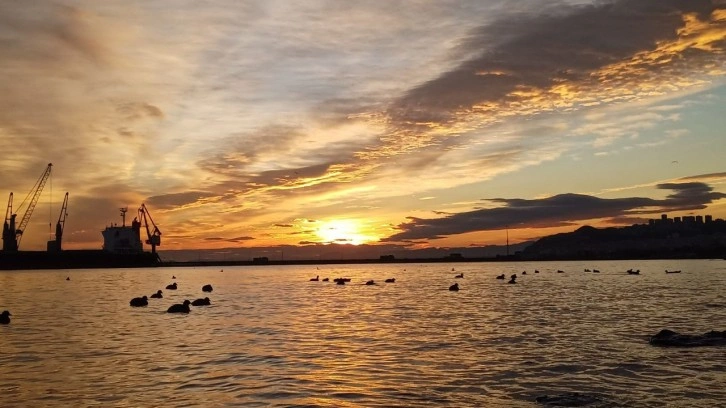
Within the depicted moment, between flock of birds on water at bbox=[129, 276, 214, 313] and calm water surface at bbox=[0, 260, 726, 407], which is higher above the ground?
flock of birds on water at bbox=[129, 276, 214, 313]

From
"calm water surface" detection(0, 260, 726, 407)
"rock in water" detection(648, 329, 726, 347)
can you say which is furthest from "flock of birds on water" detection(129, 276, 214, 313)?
"rock in water" detection(648, 329, 726, 347)

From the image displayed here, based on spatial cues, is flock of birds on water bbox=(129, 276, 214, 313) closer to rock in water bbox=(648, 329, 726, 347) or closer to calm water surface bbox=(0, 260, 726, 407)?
calm water surface bbox=(0, 260, 726, 407)

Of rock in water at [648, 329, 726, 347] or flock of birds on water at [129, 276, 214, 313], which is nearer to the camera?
rock in water at [648, 329, 726, 347]

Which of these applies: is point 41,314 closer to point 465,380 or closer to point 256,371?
point 256,371

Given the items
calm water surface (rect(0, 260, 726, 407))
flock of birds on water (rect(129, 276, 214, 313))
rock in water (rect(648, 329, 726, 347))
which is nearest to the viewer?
Answer: calm water surface (rect(0, 260, 726, 407))

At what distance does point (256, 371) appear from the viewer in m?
26.6

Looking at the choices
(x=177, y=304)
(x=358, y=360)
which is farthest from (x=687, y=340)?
(x=177, y=304)

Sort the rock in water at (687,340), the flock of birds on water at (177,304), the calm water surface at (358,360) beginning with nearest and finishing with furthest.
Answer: the calm water surface at (358,360) < the rock in water at (687,340) < the flock of birds on water at (177,304)

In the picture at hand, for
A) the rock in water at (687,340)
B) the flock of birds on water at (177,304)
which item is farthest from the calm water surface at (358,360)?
the flock of birds on water at (177,304)

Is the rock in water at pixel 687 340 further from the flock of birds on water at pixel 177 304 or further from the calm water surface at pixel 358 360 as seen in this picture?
the flock of birds on water at pixel 177 304

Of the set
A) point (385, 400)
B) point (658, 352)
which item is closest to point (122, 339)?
point (385, 400)

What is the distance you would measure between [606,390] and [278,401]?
41.4 ft

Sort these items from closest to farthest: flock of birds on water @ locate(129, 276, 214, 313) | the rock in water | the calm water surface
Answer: the calm water surface → the rock in water → flock of birds on water @ locate(129, 276, 214, 313)

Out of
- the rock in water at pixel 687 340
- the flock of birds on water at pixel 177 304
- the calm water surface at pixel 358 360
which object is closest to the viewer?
the calm water surface at pixel 358 360
